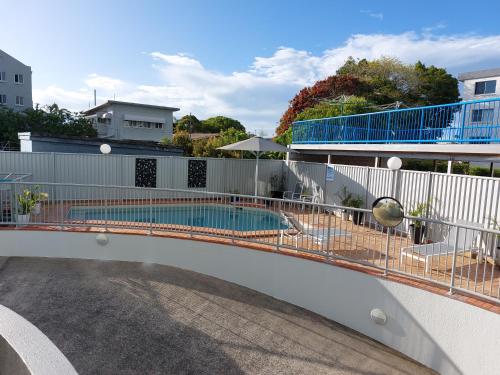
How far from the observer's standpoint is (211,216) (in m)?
7.78

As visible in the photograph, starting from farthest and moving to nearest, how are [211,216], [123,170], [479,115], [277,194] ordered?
[277,194] → [123,170] → [479,115] → [211,216]

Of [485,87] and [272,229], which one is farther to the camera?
[485,87]

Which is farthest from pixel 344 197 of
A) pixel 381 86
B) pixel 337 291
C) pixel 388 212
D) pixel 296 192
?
pixel 381 86

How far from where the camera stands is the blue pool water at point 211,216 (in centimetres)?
734

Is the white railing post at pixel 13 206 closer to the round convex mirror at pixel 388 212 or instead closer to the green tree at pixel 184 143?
the round convex mirror at pixel 388 212

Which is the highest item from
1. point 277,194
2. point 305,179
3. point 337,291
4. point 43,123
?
point 43,123

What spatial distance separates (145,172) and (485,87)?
86.3ft

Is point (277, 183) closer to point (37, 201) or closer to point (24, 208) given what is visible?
point (37, 201)

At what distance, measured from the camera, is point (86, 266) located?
7301 mm

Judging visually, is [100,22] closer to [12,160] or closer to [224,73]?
[12,160]

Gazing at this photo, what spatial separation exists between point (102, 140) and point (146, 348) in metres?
13.9

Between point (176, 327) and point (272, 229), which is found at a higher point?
point (272, 229)

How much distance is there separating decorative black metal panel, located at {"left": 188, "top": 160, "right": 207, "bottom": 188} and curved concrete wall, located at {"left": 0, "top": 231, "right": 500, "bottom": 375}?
807 cm

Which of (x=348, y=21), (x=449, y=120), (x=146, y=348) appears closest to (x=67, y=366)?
(x=146, y=348)
